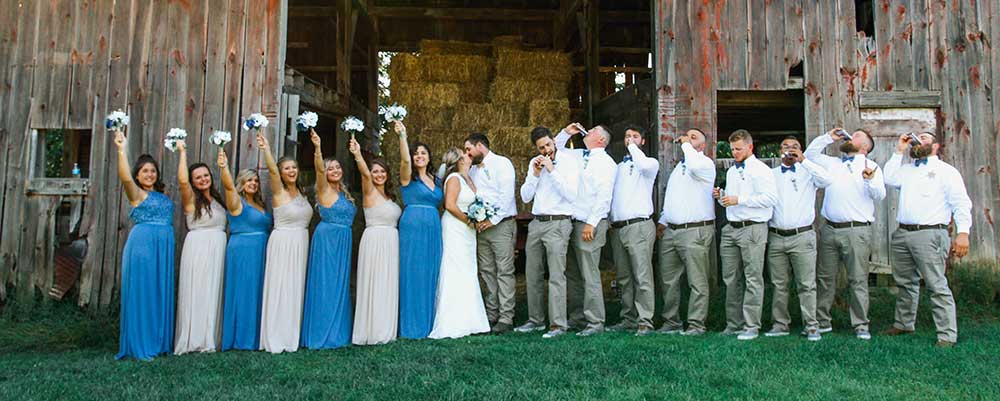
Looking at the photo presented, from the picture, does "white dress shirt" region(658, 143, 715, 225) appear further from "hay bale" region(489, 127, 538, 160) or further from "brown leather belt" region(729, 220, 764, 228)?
"hay bale" region(489, 127, 538, 160)

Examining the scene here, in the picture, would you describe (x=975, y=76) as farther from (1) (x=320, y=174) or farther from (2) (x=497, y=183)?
(1) (x=320, y=174)

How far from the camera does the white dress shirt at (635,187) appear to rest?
6871mm

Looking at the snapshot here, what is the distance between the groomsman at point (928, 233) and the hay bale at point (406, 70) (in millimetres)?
7565

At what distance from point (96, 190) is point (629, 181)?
5.52 m

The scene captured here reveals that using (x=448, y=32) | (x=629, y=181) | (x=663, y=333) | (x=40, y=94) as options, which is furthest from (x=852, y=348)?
(x=448, y=32)

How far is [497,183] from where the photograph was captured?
23.8 ft

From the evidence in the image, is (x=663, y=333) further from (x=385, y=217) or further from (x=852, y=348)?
(x=385, y=217)

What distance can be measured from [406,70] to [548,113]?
98.5 inches

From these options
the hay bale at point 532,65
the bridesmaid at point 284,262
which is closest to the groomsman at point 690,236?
the bridesmaid at point 284,262

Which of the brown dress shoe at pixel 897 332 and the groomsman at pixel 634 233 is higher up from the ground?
the groomsman at pixel 634 233

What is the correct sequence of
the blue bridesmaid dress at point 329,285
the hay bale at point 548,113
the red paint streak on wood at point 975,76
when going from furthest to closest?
the hay bale at point 548,113, the red paint streak on wood at point 975,76, the blue bridesmaid dress at point 329,285

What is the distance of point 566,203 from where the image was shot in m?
6.95

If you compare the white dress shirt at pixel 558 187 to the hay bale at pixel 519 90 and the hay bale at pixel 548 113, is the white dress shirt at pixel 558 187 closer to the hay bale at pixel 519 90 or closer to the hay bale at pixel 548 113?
the hay bale at pixel 548 113

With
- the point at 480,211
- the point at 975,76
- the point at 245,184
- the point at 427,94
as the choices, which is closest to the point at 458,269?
the point at 480,211
